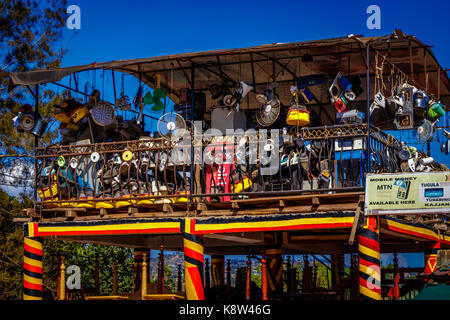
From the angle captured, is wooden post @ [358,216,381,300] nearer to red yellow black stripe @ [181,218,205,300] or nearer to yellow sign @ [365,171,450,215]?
yellow sign @ [365,171,450,215]

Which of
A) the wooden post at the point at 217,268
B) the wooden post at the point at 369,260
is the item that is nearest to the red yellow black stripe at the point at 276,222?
the wooden post at the point at 369,260

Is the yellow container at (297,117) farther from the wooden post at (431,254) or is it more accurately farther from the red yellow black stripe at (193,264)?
the wooden post at (431,254)

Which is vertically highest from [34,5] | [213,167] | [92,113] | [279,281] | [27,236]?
[34,5]

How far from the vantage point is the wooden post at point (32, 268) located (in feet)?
46.2

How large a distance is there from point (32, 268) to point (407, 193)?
23.9ft

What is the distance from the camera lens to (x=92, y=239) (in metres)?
15.8

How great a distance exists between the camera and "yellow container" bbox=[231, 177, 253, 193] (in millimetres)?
12867

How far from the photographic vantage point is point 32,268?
14.2 m

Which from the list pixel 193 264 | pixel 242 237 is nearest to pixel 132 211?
pixel 193 264

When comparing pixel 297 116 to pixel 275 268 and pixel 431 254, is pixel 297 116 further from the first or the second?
pixel 431 254
